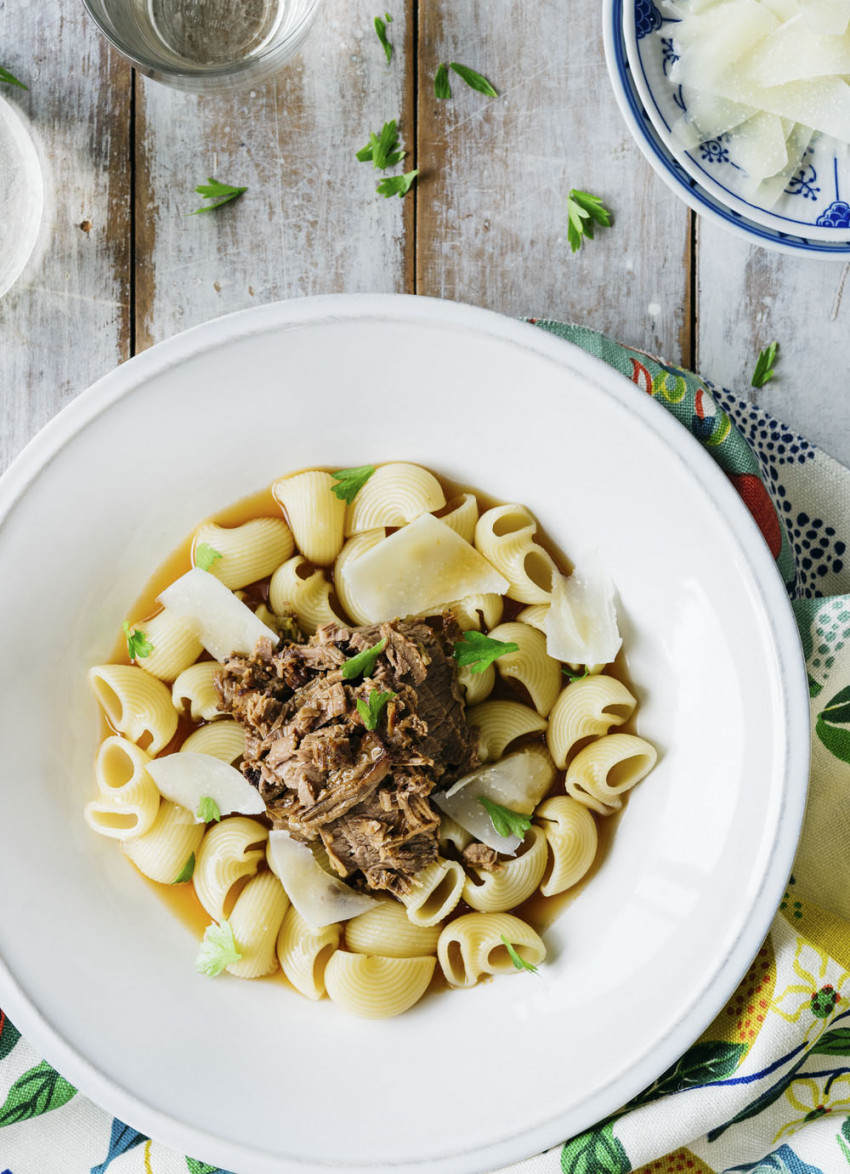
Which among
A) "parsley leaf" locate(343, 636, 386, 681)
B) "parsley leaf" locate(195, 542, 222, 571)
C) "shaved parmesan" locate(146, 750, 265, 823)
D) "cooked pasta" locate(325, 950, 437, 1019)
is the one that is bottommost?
"cooked pasta" locate(325, 950, 437, 1019)

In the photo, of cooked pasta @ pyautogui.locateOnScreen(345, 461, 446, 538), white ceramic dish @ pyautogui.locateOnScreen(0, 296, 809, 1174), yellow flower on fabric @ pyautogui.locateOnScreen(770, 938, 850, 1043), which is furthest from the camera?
cooked pasta @ pyautogui.locateOnScreen(345, 461, 446, 538)

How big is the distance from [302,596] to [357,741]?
299 mm

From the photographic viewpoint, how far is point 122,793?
163cm

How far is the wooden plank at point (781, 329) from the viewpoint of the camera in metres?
1.81

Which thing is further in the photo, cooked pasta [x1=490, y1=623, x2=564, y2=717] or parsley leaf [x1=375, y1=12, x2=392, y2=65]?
parsley leaf [x1=375, y1=12, x2=392, y2=65]

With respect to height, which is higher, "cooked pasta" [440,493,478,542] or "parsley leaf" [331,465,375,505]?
"parsley leaf" [331,465,375,505]

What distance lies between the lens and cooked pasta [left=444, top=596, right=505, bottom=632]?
66.2 inches

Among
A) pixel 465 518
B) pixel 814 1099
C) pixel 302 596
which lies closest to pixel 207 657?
pixel 302 596

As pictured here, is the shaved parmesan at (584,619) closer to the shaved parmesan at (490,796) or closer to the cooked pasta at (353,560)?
the shaved parmesan at (490,796)

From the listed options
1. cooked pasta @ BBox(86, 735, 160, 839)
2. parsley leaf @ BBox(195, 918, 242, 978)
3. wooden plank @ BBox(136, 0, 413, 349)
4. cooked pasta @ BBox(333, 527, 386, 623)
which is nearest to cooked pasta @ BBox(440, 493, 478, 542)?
cooked pasta @ BBox(333, 527, 386, 623)

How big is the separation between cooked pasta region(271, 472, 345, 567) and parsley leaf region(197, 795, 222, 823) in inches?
18.2

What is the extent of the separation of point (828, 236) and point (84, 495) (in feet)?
4.34

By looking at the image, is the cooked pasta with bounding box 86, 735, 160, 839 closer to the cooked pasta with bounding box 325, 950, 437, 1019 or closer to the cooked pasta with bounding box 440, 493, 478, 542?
the cooked pasta with bounding box 325, 950, 437, 1019

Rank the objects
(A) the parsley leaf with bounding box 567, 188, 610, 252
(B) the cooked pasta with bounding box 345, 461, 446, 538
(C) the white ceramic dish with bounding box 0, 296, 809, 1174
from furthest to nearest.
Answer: (A) the parsley leaf with bounding box 567, 188, 610, 252
(B) the cooked pasta with bounding box 345, 461, 446, 538
(C) the white ceramic dish with bounding box 0, 296, 809, 1174
